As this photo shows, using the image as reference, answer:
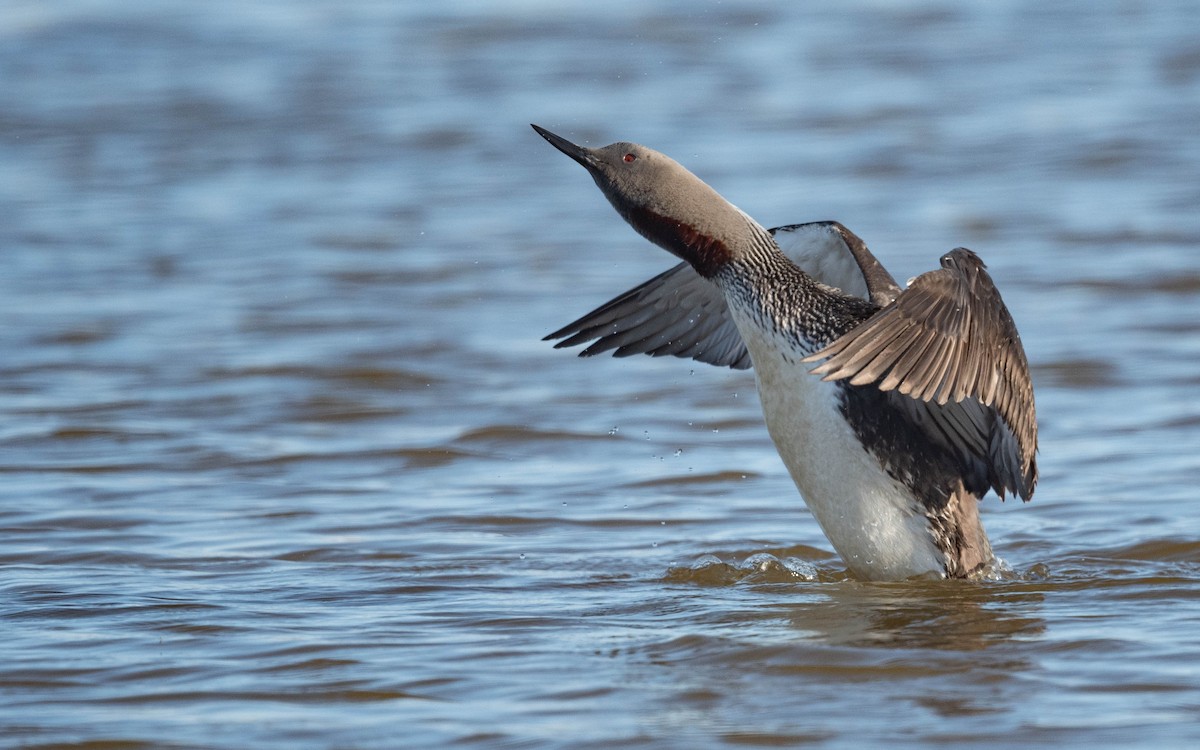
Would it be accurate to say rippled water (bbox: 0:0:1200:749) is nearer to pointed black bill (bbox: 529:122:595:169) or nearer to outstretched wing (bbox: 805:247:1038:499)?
outstretched wing (bbox: 805:247:1038:499)

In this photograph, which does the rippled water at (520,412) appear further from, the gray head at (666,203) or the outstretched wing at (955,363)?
the gray head at (666,203)

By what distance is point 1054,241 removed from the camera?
11586 millimetres

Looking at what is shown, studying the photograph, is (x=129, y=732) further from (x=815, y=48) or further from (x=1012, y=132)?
(x=815, y=48)

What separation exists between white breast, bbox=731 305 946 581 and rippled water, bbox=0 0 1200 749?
127 millimetres

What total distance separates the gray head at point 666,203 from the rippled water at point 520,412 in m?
1.10

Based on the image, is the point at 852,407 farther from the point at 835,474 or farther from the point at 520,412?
the point at 520,412

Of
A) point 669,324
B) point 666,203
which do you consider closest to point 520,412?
point 669,324

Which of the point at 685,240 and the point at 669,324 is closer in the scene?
the point at 685,240

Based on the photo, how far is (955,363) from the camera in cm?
522

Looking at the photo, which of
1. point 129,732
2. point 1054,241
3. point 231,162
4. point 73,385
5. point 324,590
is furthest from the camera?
point 231,162

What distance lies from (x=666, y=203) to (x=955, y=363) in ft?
3.38

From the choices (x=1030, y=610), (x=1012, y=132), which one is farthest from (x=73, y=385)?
(x=1012, y=132)

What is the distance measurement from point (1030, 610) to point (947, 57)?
14.1 m

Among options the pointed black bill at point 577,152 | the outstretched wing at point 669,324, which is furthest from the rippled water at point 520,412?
the pointed black bill at point 577,152
